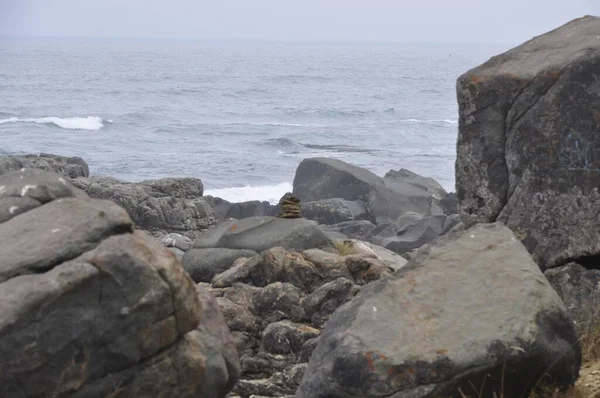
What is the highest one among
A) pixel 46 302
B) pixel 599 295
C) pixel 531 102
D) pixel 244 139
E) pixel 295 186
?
pixel 531 102

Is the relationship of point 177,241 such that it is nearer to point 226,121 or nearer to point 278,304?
point 278,304

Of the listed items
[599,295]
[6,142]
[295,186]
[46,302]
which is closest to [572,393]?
[599,295]

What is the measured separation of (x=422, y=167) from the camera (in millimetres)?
42719

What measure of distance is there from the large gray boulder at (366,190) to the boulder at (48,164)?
6016mm

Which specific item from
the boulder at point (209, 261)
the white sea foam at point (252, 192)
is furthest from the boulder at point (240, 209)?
the boulder at point (209, 261)

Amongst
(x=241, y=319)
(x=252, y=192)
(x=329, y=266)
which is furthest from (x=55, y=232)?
(x=252, y=192)

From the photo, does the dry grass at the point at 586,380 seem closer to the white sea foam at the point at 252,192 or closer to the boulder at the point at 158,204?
the boulder at the point at 158,204

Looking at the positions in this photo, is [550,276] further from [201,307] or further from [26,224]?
[26,224]

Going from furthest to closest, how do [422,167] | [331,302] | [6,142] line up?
[6,142] → [422,167] → [331,302]

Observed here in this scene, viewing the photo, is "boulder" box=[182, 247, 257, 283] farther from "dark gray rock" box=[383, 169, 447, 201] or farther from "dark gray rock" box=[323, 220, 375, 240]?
"dark gray rock" box=[383, 169, 447, 201]

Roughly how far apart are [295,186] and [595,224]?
67.4ft

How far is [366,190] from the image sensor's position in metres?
26.3

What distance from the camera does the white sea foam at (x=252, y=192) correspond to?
1347 inches

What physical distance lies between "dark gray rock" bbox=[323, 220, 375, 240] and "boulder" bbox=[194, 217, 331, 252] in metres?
9.63
